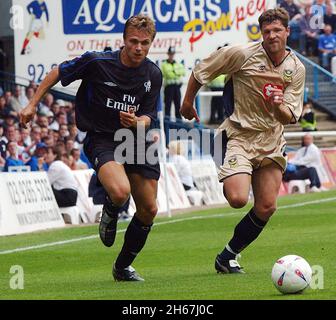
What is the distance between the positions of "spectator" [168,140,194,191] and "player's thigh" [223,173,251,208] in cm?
1448

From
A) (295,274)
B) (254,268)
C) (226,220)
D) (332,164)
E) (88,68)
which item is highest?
(88,68)

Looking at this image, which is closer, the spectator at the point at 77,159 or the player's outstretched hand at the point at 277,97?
the player's outstretched hand at the point at 277,97

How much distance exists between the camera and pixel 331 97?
36.8 metres

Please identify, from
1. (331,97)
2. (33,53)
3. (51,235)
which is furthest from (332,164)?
(51,235)

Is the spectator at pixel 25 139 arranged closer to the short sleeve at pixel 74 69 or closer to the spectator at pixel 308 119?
the spectator at pixel 308 119

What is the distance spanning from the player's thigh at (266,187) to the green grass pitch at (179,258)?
661 mm

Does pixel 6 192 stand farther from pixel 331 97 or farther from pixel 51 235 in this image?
pixel 331 97

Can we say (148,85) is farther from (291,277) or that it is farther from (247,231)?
(291,277)

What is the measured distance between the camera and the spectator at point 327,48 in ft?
123

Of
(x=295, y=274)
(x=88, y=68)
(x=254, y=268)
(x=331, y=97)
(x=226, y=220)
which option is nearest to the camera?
(x=295, y=274)

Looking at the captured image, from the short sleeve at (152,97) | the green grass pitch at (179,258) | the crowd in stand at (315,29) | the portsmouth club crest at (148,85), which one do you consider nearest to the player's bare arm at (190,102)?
the short sleeve at (152,97)

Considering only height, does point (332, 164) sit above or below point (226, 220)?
below

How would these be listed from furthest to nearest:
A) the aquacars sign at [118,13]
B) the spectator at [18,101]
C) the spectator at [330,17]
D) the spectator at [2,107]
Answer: the spectator at [330,17], the aquacars sign at [118,13], the spectator at [18,101], the spectator at [2,107]
